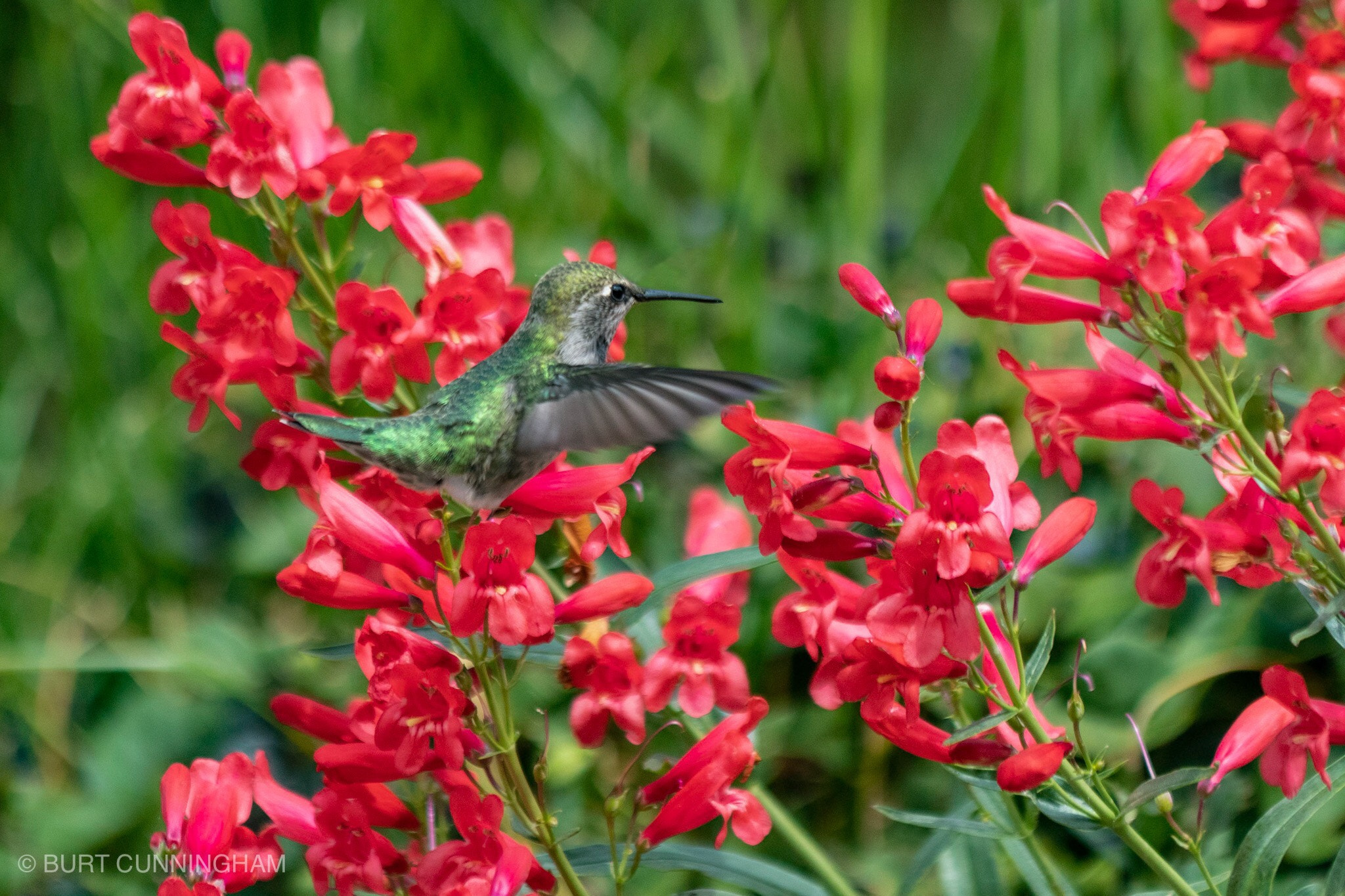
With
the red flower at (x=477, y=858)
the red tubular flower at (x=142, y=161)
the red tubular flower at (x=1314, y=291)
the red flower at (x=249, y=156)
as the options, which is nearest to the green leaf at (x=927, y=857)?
the red flower at (x=477, y=858)

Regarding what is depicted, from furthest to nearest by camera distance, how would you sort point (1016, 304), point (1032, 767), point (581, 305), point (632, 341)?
1. point (632, 341)
2. point (581, 305)
3. point (1016, 304)
4. point (1032, 767)

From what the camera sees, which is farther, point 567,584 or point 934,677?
point 567,584

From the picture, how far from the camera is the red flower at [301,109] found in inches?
62.3

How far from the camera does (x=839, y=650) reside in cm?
133

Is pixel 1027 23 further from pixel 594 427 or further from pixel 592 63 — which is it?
pixel 594 427

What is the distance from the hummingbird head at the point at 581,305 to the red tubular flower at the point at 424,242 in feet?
0.46

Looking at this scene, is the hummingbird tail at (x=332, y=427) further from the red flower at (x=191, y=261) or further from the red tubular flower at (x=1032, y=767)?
the red tubular flower at (x=1032, y=767)

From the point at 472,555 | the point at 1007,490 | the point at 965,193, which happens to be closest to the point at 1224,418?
the point at 1007,490

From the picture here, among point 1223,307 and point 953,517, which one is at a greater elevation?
point 1223,307

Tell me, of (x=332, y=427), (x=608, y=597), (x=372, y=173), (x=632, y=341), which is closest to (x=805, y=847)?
(x=608, y=597)

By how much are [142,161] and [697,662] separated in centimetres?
97

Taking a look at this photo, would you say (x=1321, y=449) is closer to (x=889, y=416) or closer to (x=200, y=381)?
(x=889, y=416)

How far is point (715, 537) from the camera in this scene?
5.65 feet

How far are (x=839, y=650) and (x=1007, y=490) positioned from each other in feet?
0.81
